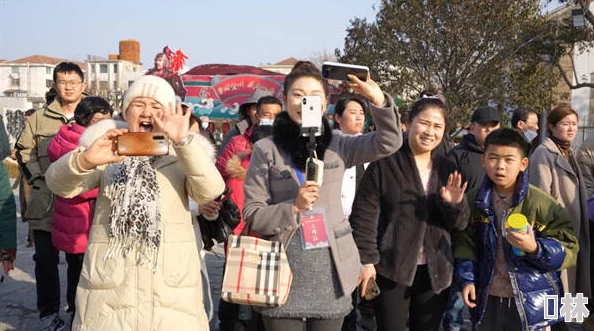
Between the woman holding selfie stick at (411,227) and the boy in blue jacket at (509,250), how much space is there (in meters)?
0.15

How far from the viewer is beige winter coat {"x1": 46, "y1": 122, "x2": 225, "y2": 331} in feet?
7.65

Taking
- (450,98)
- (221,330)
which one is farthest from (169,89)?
(450,98)

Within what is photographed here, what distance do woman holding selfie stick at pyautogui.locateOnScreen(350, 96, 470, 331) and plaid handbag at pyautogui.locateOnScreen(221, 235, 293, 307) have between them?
0.69 metres

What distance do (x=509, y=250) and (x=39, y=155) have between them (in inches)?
155

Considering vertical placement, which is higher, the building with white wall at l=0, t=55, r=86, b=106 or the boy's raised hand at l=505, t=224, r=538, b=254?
the building with white wall at l=0, t=55, r=86, b=106

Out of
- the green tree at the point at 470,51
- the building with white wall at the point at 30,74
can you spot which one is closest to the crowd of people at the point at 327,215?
the green tree at the point at 470,51

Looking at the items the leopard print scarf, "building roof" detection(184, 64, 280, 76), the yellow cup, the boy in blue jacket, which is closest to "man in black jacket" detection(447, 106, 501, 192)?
the boy in blue jacket

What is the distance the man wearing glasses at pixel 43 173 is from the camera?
4.60 meters

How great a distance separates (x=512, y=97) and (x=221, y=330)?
13.1 m

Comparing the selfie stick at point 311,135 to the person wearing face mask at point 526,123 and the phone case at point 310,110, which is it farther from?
the person wearing face mask at point 526,123

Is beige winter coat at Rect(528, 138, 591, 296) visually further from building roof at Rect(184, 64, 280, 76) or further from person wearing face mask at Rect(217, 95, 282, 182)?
building roof at Rect(184, 64, 280, 76)

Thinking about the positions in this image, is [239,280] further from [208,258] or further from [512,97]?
[512,97]

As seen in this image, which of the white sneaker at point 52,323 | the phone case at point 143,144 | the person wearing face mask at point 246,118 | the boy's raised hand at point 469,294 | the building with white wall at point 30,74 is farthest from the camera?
the building with white wall at point 30,74

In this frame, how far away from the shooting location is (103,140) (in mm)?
2289
